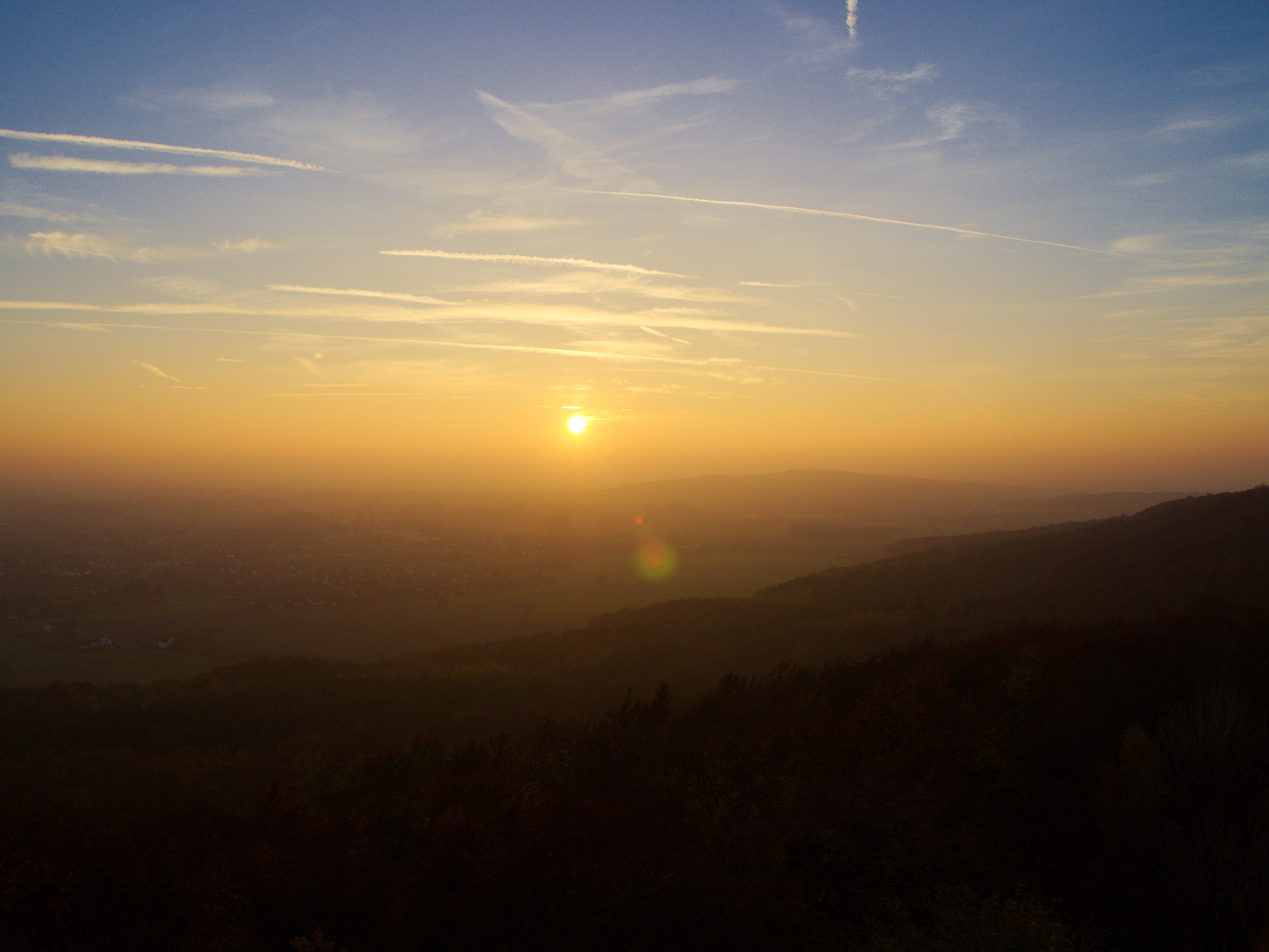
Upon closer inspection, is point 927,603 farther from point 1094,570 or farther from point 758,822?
point 758,822

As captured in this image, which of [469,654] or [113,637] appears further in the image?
[469,654]

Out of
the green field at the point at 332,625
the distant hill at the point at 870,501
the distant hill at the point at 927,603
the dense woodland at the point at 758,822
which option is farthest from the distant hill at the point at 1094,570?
the distant hill at the point at 870,501

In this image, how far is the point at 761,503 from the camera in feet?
456

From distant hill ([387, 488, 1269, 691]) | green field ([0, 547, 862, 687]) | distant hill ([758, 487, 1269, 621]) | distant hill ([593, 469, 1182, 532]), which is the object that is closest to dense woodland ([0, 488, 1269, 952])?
distant hill ([758, 487, 1269, 621])

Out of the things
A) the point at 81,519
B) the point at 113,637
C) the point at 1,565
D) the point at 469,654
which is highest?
the point at 81,519

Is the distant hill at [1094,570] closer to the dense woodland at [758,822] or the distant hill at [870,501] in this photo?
the dense woodland at [758,822]

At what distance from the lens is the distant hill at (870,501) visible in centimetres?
10944

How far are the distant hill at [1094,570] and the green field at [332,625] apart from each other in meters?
15.5

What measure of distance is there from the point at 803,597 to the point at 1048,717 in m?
36.3

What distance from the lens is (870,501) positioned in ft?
455

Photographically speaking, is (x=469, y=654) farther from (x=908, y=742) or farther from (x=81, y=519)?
(x=81, y=519)

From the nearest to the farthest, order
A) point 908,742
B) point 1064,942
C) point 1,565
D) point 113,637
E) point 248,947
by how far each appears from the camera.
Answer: point 1064,942 → point 248,947 → point 908,742 → point 113,637 → point 1,565

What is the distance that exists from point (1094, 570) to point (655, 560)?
2088 inches

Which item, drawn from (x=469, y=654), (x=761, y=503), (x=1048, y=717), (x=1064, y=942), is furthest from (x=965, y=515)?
(x=1064, y=942)
